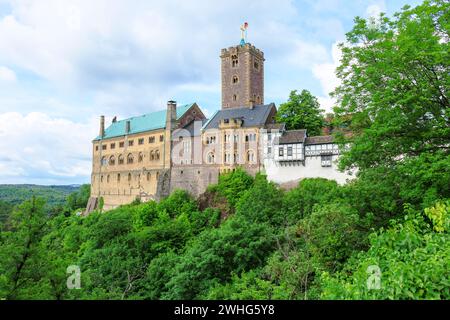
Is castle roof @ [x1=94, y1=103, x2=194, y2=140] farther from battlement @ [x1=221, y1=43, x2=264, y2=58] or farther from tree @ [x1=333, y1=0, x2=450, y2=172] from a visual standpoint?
tree @ [x1=333, y1=0, x2=450, y2=172]

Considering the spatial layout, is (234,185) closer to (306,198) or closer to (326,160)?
(326,160)

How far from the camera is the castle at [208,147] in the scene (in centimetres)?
4097

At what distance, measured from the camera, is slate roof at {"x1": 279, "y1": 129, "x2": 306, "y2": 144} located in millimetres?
40644

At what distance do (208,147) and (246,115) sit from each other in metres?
6.42

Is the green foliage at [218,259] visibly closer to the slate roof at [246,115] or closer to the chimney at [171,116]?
the slate roof at [246,115]

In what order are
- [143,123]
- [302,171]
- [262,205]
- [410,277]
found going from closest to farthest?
[410,277] < [262,205] < [302,171] < [143,123]

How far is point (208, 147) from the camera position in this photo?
4822cm

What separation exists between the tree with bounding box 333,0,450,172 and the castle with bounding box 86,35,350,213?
22.4 m

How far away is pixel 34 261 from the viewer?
1345 cm

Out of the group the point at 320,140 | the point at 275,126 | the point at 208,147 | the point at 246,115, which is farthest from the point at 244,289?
the point at 246,115

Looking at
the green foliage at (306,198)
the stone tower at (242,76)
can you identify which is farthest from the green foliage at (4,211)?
the green foliage at (306,198)

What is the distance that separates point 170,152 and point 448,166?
141ft
